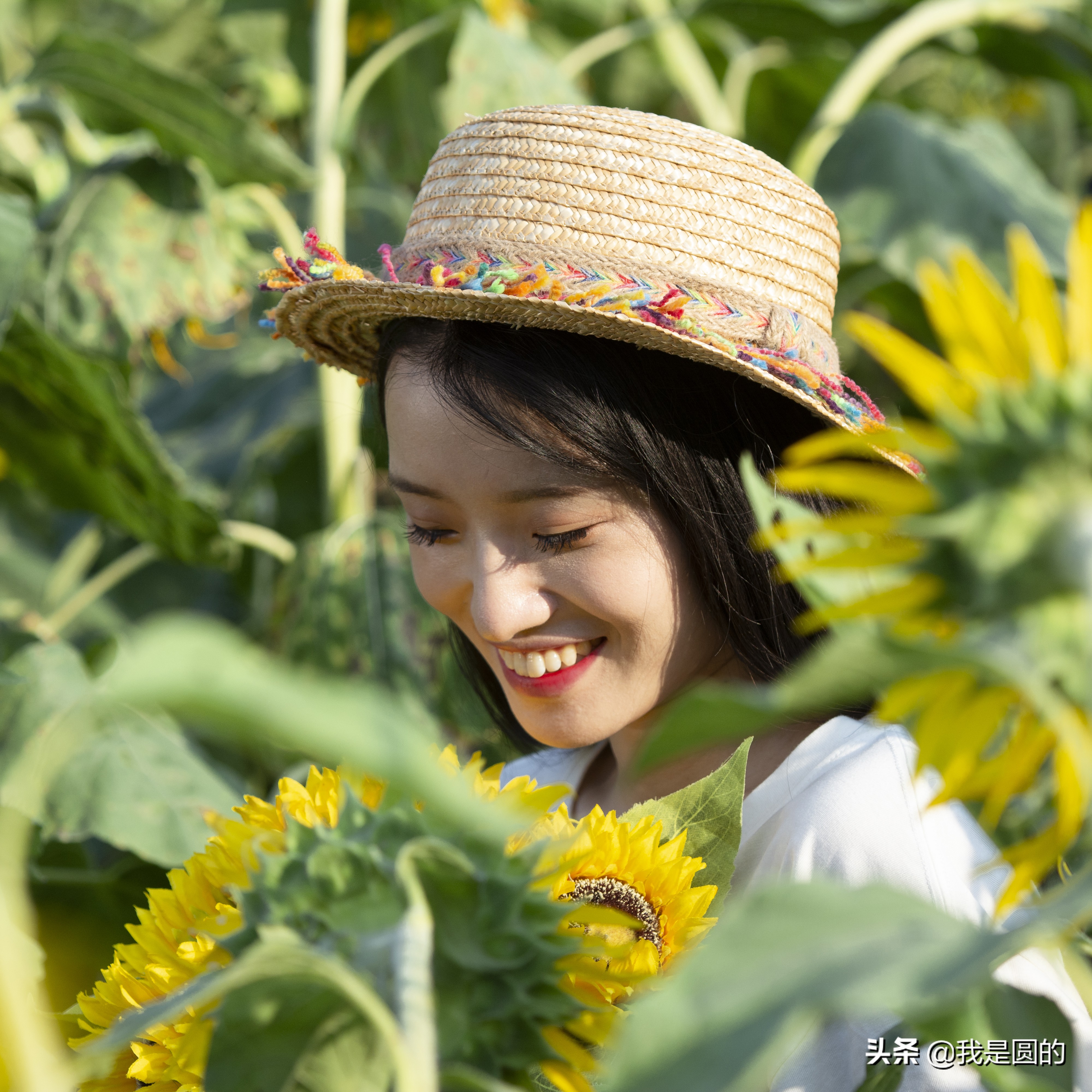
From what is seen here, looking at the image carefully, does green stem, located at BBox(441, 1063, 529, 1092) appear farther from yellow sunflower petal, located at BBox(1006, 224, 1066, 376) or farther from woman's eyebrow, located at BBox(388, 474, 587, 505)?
woman's eyebrow, located at BBox(388, 474, 587, 505)

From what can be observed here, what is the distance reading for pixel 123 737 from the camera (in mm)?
967

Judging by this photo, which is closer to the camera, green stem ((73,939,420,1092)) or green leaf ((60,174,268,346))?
green stem ((73,939,420,1092))

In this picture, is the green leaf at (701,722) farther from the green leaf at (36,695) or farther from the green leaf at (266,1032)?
the green leaf at (36,695)

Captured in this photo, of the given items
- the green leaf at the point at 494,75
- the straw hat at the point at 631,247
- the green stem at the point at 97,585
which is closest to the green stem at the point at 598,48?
the green leaf at the point at 494,75

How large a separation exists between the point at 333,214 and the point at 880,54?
0.66 meters

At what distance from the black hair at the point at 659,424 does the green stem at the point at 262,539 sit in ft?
1.95

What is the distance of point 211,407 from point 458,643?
0.99m

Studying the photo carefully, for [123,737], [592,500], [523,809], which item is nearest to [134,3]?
[123,737]

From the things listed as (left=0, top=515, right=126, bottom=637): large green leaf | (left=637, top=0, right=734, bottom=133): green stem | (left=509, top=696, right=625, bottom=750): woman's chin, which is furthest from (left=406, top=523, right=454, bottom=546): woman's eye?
(left=0, top=515, right=126, bottom=637): large green leaf

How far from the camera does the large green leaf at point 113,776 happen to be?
34.3 inches

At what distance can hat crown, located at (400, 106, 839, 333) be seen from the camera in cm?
68

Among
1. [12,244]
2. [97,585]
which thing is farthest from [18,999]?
[97,585]

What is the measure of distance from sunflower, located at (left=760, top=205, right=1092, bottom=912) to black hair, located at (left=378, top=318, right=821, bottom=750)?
1.43ft

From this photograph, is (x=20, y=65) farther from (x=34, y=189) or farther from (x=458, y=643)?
(x=458, y=643)
